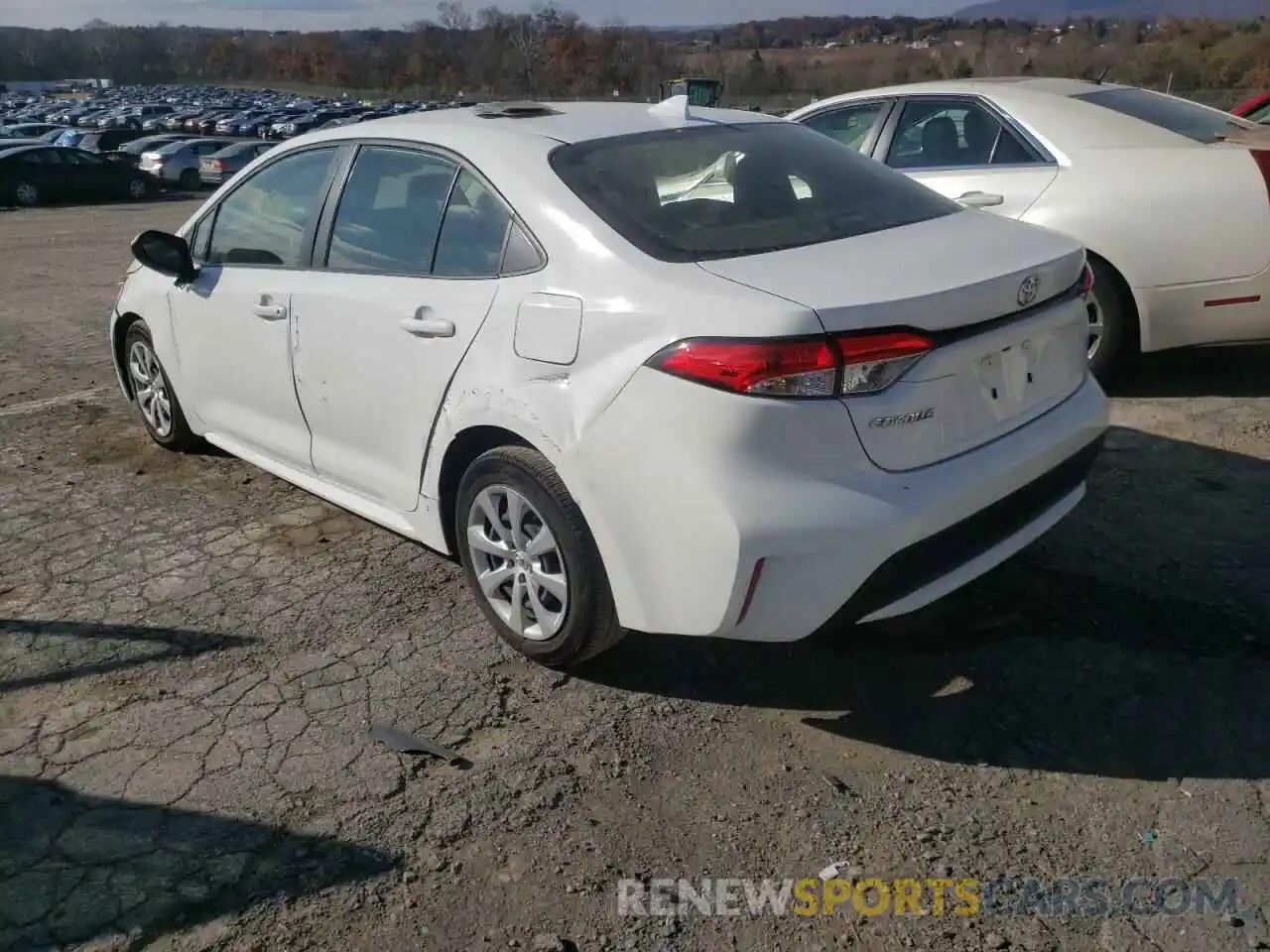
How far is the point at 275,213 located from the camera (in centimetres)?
455

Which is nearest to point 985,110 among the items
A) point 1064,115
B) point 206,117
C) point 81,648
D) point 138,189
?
point 1064,115

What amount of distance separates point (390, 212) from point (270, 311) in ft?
2.37

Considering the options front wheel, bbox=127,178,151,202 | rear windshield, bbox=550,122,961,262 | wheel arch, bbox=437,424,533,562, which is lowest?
front wheel, bbox=127,178,151,202

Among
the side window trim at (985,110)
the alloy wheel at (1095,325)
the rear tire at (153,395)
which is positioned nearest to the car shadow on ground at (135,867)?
the rear tire at (153,395)

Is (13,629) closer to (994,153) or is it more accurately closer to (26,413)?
(26,413)

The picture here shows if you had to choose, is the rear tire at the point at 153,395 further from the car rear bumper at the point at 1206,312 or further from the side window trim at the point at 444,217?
the car rear bumper at the point at 1206,312

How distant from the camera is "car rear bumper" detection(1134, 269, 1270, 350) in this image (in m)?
5.36

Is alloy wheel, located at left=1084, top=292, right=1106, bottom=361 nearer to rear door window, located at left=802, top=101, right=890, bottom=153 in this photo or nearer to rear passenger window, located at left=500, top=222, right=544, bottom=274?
rear door window, located at left=802, top=101, right=890, bottom=153

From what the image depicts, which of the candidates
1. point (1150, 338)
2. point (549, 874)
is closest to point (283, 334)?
point (549, 874)

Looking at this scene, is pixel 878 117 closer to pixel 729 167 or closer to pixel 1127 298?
pixel 1127 298

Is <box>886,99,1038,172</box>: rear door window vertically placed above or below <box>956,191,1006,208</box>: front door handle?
above

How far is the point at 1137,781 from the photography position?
2.92 meters

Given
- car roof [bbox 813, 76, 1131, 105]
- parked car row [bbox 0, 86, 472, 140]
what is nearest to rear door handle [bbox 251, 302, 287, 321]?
car roof [bbox 813, 76, 1131, 105]

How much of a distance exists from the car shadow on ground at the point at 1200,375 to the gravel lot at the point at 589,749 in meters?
1.35
